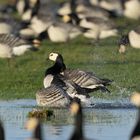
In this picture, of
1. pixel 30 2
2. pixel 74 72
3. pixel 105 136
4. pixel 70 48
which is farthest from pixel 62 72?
pixel 30 2

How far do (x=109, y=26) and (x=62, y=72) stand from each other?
43.3 feet

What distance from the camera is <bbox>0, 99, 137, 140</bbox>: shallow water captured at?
13305 mm

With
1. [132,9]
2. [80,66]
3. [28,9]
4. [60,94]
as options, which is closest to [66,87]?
[60,94]

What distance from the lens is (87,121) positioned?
48.0 feet

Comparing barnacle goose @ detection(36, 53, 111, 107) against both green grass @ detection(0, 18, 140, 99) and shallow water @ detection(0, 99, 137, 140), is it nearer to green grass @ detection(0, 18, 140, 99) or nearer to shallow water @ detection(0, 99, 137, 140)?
shallow water @ detection(0, 99, 137, 140)

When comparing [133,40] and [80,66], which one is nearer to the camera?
[80,66]

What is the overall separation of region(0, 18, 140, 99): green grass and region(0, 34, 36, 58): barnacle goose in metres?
0.21

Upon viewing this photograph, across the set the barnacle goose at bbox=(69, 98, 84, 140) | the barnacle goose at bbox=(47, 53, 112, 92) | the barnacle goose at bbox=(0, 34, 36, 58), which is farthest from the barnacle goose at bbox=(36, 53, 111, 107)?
the barnacle goose at bbox=(0, 34, 36, 58)

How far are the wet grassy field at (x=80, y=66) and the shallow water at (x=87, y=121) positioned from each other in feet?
4.55

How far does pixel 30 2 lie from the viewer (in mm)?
42906

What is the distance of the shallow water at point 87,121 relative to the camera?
13.3 m

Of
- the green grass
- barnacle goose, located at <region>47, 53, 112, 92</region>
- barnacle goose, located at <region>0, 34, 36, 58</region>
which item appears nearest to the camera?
barnacle goose, located at <region>47, 53, 112, 92</region>

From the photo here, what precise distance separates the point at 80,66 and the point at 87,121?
8.82 m

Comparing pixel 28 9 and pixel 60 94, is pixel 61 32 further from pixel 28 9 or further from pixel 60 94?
pixel 60 94
